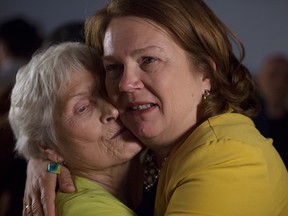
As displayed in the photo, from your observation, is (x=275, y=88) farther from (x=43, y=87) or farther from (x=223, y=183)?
(x=223, y=183)

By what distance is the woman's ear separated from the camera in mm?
1595

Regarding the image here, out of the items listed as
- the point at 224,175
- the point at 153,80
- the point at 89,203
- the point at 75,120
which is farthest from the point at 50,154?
the point at 224,175

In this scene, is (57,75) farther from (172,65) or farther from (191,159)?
(191,159)

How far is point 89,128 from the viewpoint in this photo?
4.92 feet

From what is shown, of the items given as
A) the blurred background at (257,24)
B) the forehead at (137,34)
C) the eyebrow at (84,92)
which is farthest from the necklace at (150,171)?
the blurred background at (257,24)

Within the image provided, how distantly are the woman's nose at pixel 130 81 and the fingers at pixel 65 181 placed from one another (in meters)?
0.34

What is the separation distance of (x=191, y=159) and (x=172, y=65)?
28cm

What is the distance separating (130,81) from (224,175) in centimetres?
38

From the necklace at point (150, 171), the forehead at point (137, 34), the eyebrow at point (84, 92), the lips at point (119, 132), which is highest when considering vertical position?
the forehead at point (137, 34)

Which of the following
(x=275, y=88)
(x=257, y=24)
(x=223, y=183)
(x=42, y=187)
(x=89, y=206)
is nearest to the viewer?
(x=223, y=183)

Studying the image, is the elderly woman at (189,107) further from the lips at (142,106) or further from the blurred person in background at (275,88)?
the blurred person in background at (275,88)

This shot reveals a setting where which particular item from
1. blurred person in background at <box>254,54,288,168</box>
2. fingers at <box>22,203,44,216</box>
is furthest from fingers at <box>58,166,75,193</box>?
blurred person in background at <box>254,54,288,168</box>

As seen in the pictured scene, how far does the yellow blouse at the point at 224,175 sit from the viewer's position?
45.9 inches

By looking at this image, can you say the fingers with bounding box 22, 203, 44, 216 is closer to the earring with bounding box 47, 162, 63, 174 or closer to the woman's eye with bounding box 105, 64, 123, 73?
the earring with bounding box 47, 162, 63, 174
